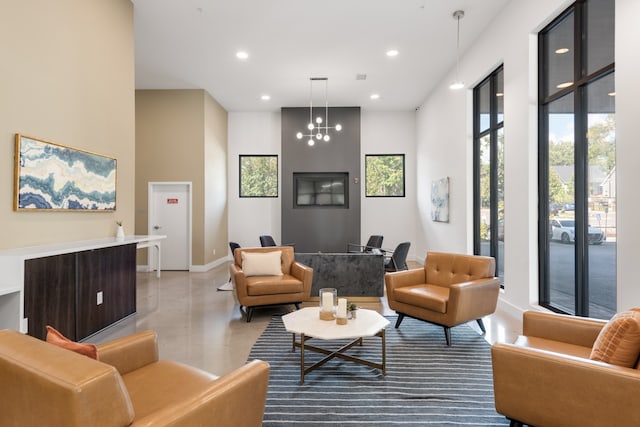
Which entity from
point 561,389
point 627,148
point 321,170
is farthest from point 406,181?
point 561,389

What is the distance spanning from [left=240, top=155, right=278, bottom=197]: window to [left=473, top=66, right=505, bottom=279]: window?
4987 mm

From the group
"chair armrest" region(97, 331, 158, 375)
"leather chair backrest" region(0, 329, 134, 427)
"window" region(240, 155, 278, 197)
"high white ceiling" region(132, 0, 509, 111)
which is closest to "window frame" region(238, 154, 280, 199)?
"window" region(240, 155, 278, 197)

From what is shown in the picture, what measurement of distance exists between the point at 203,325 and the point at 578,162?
4.29 m

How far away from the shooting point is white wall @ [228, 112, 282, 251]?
28.9 ft

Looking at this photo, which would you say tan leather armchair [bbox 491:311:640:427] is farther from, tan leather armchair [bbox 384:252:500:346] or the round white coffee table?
tan leather armchair [bbox 384:252:500:346]

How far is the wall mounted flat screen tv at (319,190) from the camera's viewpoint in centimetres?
849

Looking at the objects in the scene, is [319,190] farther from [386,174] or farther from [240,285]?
[240,285]

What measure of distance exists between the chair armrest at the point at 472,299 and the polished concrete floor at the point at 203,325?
325 millimetres

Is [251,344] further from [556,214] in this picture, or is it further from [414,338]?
[556,214]

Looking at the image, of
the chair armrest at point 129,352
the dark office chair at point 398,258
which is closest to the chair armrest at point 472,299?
the dark office chair at point 398,258

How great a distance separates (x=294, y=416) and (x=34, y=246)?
106 inches

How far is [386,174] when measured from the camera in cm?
891

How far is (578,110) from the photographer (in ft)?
10.8

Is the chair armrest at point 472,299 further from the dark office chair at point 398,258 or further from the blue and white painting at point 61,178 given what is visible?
the blue and white painting at point 61,178
